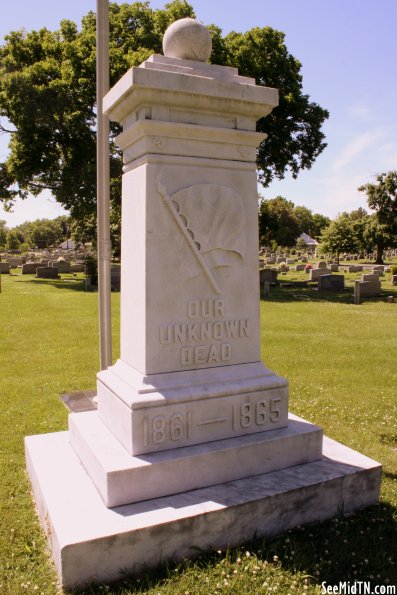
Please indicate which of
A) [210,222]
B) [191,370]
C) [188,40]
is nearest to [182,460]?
[191,370]

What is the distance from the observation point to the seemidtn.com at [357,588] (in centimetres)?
270

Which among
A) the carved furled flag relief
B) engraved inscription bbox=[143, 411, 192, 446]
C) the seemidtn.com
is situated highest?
the carved furled flag relief

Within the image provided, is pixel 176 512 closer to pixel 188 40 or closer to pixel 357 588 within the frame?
pixel 357 588

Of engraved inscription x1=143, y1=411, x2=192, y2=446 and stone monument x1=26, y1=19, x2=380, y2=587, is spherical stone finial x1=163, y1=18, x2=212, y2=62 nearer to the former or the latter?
stone monument x1=26, y1=19, x2=380, y2=587

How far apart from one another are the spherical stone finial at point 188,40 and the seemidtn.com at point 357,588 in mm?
3714

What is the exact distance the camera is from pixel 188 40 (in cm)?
346

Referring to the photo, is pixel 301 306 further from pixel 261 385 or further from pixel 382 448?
pixel 261 385

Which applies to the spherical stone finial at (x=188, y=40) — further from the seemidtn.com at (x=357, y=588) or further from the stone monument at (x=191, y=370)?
the seemidtn.com at (x=357, y=588)

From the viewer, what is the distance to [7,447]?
4.69 metres

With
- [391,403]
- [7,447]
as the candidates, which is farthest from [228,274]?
[391,403]

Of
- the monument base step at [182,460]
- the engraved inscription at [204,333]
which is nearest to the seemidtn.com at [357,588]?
the monument base step at [182,460]

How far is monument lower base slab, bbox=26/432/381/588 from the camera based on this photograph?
2.74m

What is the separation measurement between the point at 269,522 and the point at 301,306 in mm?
13019

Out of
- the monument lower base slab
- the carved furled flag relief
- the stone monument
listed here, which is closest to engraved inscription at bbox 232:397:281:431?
the stone monument
